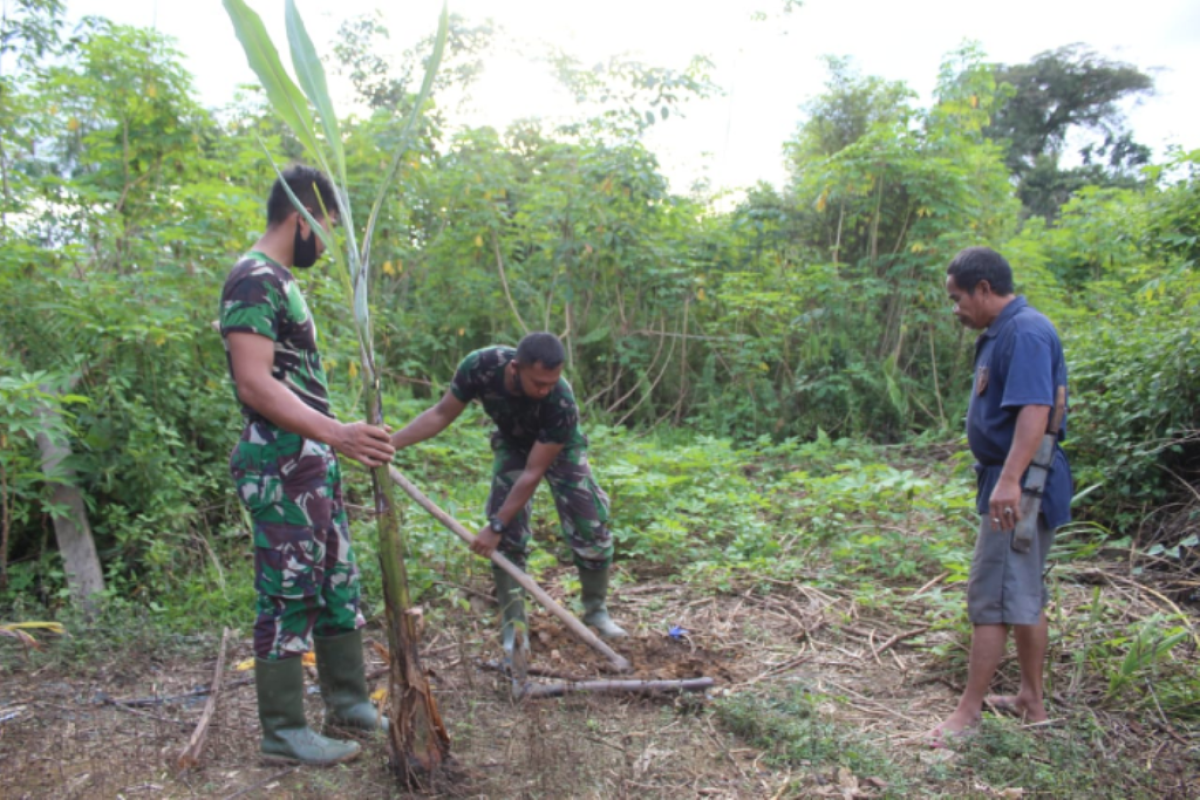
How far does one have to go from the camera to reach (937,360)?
9219 millimetres

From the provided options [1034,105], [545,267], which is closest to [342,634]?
[545,267]

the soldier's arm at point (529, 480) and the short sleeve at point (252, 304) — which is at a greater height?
the short sleeve at point (252, 304)

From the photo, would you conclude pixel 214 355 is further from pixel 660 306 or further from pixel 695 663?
pixel 660 306

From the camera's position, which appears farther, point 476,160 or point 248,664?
point 476,160

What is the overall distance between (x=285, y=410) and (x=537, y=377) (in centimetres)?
111

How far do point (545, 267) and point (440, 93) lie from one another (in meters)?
3.58

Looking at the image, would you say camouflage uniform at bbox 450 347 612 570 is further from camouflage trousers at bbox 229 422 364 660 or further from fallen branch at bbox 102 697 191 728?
fallen branch at bbox 102 697 191 728

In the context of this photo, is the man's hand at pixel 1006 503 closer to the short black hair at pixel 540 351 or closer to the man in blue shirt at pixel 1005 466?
the man in blue shirt at pixel 1005 466

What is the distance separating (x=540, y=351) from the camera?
3.07 meters

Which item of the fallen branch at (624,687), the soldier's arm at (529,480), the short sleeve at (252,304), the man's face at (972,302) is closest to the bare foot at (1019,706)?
the fallen branch at (624,687)

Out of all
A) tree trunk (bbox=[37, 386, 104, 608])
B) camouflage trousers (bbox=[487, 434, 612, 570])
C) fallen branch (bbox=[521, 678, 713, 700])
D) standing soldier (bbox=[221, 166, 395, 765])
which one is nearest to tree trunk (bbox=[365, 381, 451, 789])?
standing soldier (bbox=[221, 166, 395, 765])

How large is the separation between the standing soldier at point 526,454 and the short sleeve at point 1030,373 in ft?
5.13

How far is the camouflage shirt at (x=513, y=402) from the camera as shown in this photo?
11.0 ft

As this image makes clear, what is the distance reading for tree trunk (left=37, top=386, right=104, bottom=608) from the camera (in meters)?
3.78
